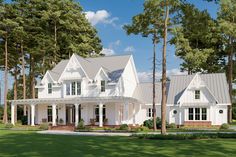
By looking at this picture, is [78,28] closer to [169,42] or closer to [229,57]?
[229,57]

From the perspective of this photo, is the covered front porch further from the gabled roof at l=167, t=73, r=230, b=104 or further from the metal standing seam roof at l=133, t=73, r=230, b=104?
the gabled roof at l=167, t=73, r=230, b=104

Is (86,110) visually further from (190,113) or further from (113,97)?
(190,113)

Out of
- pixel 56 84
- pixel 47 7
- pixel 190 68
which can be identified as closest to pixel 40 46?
pixel 47 7

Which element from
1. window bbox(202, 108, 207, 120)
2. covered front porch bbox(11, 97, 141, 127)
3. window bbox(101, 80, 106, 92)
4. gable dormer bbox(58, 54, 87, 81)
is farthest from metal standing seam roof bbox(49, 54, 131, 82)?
window bbox(202, 108, 207, 120)

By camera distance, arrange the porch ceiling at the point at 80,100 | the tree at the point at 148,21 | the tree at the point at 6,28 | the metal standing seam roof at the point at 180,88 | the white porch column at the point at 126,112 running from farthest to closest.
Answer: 1. the tree at the point at 6,28
2. the metal standing seam roof at the point at 180,88
3. the white porch column at the point at 126,112
4. the porch ceiling at the point at 80,100
5. the tree at the point at 148,21

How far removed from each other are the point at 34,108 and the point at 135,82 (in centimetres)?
1364

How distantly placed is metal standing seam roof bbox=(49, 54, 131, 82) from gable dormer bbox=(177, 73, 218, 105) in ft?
27.2

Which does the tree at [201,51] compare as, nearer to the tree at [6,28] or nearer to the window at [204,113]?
the window at [204,113]

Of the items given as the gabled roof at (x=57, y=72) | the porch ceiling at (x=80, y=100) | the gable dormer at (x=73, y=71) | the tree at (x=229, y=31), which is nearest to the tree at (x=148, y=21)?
the porch ceiling at (x=80, y=100)

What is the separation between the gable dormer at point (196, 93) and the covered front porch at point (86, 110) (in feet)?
20.0

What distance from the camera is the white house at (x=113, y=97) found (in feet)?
131

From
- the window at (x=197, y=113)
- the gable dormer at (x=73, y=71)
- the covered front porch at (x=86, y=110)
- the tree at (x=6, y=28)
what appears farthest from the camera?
the tree at (x=6, y=28)

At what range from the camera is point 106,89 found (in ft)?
133

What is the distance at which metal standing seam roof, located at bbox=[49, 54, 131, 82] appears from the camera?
41469mm
